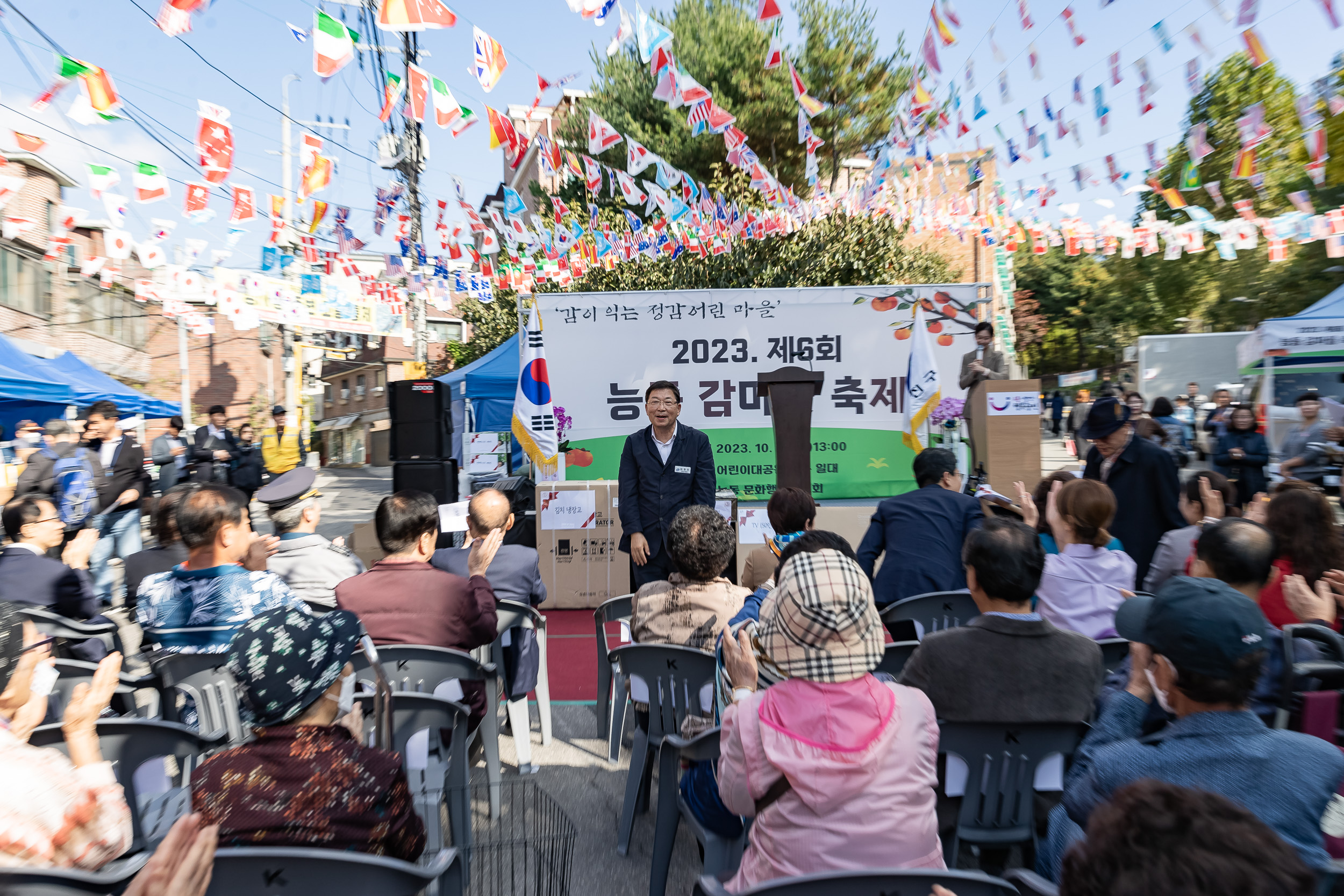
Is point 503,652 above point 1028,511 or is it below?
below

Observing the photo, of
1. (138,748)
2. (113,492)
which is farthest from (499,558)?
(113,492)

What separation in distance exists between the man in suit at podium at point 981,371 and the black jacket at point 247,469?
8919 millimetres

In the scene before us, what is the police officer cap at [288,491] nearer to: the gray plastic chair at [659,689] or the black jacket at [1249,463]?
the gray plastic chair at [659,689]

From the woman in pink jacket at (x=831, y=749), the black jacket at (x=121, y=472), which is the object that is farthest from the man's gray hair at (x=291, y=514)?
the black jacket at (x=121, y=472)

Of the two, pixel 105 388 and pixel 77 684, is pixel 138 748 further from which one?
pixel 105 388

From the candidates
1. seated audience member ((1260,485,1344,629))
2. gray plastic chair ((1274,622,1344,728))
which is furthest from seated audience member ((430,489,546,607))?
seated audience member ((1260,485,1344,629))

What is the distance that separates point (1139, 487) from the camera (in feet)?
15.3

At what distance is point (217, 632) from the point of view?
2779 mm

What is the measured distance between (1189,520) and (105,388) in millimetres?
14239

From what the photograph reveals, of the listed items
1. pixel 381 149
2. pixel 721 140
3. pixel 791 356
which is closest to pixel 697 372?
pixel 791 356

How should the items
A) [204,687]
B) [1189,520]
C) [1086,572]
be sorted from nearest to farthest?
1. [204,687]
2. [1086,572]
3. [1189,520]

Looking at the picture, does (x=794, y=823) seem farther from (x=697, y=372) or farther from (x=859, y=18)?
(x=859, y=18)

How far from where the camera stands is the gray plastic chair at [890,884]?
1340mm

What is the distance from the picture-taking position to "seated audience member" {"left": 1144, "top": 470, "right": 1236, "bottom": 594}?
349 cm
